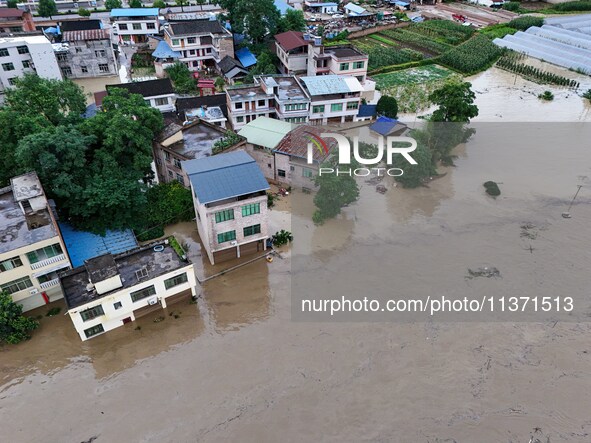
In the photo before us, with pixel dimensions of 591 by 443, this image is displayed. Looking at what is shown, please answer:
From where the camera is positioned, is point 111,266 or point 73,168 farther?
point 73,168

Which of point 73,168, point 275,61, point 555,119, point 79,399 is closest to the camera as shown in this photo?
point 79,399

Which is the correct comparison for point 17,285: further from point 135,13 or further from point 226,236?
point 135,13

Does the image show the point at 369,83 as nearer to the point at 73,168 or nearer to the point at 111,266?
the point at 73,168

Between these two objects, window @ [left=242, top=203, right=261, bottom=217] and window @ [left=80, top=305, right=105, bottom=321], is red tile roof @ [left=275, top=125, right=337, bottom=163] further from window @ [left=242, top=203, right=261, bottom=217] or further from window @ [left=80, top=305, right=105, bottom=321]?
window @ [left=80, top=305, right=105, bottom=321]

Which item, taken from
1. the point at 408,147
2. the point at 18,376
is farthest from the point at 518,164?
the point at 18,376

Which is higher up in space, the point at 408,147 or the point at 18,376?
the point at 408,147

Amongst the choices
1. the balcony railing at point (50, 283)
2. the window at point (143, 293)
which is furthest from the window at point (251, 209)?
the balcony railing at point (50, 283)

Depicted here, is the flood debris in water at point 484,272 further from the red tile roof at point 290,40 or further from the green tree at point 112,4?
the green tree at point 112,4
